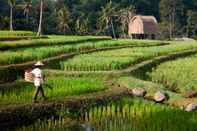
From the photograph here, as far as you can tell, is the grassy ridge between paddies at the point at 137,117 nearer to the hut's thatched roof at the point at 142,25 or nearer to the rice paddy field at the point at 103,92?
the rice paddy field at the point at 103,92

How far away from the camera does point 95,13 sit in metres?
73.6

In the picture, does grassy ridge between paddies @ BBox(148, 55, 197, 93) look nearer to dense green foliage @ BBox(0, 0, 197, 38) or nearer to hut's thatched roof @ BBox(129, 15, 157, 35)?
dense green foliage @ BBox(0, 0, 197, 38)

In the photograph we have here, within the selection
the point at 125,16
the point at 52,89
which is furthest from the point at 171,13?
the point at 52,89

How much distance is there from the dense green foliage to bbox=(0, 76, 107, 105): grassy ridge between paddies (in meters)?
32.4

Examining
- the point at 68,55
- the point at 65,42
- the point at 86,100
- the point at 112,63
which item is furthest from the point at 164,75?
the point at 65,42

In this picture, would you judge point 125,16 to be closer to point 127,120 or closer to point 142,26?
point 142,26

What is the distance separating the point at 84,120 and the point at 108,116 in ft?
2.69

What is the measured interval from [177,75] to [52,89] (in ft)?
30.4

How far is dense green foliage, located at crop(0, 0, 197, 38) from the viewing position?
5759cm

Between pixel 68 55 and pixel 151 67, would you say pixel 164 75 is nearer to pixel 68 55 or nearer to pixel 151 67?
pixel 151 67

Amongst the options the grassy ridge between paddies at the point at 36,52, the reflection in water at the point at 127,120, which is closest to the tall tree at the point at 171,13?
the grassy ridge between paddies at the point at 36,52

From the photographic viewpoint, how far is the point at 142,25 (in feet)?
207

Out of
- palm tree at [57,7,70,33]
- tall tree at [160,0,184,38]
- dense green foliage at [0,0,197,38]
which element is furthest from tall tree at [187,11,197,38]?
palm tree at [57,7,70,33]

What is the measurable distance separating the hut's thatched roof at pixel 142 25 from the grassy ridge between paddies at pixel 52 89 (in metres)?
44.4
